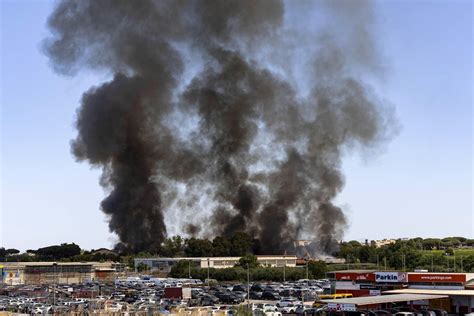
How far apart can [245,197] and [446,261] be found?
36.9 metres

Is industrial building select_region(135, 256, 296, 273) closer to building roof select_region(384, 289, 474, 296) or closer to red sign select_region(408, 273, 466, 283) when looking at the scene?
red sign select_region(408, 273, 466, 283)

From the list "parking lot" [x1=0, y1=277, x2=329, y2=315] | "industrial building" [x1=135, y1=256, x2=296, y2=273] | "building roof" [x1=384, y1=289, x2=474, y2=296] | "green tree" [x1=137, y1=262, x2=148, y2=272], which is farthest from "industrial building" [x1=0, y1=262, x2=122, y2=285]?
"building roof" [x1=384, y1=289, x2=474, y2=296]

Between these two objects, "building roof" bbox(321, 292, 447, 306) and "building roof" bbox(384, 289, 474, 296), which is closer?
"building roof" bbox(321, 292, 447, 306)

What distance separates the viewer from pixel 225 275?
60.7 meters

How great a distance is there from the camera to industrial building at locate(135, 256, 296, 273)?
72.9 m

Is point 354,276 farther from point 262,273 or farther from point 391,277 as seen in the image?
point 262,273

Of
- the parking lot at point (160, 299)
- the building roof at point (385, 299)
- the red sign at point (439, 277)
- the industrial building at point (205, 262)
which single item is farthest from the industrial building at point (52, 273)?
the building roof at point (385, 299)

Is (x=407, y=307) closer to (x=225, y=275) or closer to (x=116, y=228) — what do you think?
(x=225, y=275)

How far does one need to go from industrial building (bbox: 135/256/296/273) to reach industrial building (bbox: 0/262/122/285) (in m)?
3.97

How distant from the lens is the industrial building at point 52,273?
64.7 m

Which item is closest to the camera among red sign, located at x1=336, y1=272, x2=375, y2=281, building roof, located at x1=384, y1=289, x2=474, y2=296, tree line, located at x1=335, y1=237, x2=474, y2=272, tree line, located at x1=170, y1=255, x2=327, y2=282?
building roof, located at x1=384, y1=289, x2=474, y2=296

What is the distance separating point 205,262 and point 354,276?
39.3m

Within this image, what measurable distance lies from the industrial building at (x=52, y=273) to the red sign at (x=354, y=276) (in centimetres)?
3216

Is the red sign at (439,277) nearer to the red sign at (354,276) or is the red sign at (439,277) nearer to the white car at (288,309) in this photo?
the red sign at (354,276)
